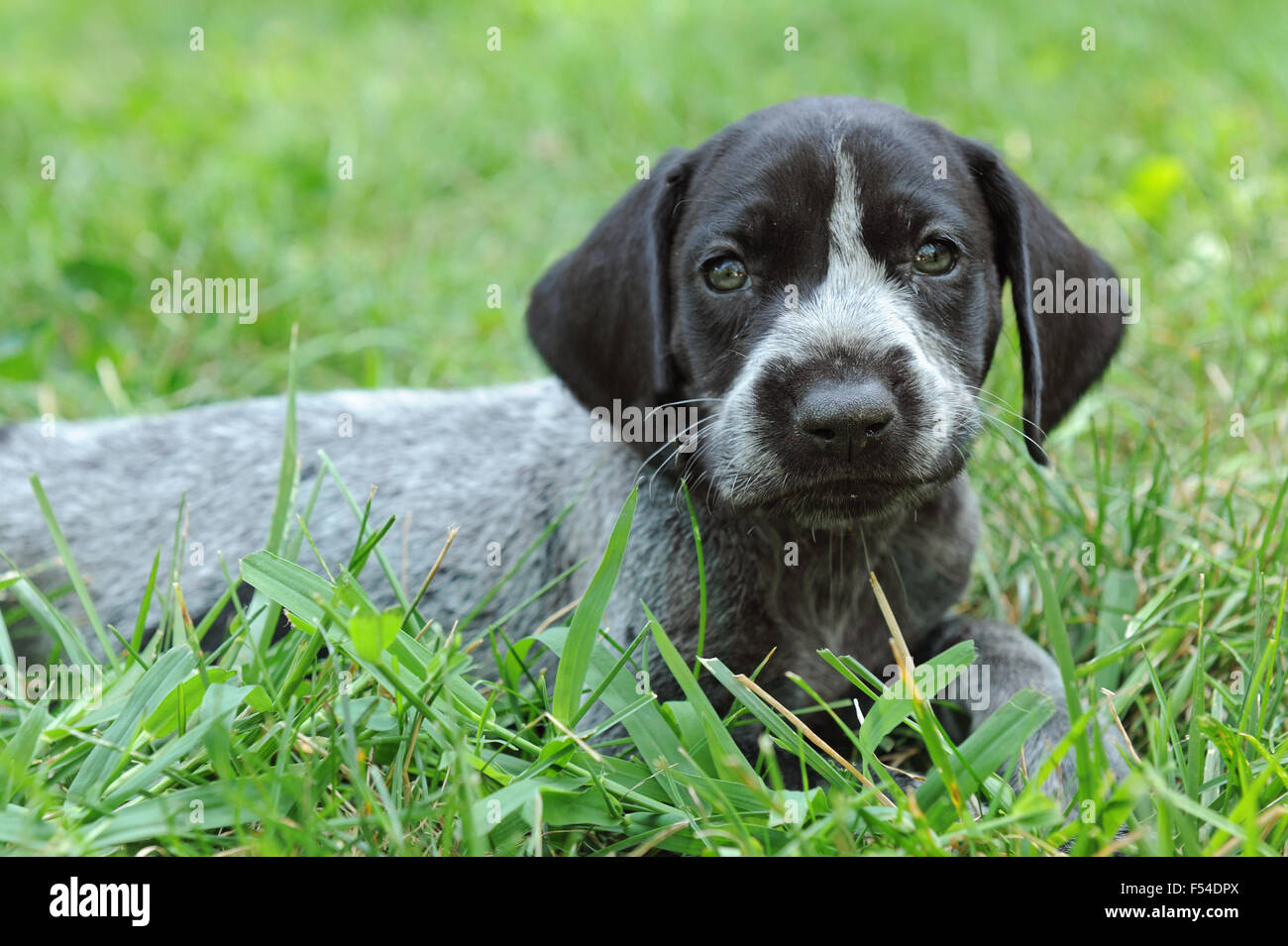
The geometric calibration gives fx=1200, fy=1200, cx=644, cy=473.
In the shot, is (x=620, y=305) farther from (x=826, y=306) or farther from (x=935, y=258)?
(x=935, y=258)

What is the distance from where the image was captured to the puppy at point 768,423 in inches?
126

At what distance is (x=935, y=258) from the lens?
345 centimetres

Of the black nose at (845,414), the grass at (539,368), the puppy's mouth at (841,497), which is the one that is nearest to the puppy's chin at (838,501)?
the puppy's mouth at (841,497)

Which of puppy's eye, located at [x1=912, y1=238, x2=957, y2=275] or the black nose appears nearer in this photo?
the black nose

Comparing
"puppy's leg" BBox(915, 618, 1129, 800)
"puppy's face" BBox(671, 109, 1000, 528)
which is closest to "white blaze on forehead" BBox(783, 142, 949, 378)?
"puppy's face" BBox(671, 109, 1000, 528)

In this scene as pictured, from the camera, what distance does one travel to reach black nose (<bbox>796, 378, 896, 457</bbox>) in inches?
118

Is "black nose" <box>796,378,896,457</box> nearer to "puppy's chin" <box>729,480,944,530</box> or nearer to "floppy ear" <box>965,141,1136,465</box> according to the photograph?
"puppy's chin" <box>729,480,944,530</box>

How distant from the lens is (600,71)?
29.4ft

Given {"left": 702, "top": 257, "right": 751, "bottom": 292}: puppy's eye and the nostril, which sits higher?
{"left": 702, "top": 257, "right": 751, "bottom": 292}: puppy's eye

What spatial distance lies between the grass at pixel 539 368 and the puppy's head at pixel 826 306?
0.42 metres

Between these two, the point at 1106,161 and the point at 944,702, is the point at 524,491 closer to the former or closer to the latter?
the point at 944,702

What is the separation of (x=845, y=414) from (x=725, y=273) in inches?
27.0

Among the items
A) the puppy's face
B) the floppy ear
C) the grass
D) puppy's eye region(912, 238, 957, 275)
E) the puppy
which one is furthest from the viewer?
the floppy ear

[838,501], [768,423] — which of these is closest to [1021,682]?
[838,501]
